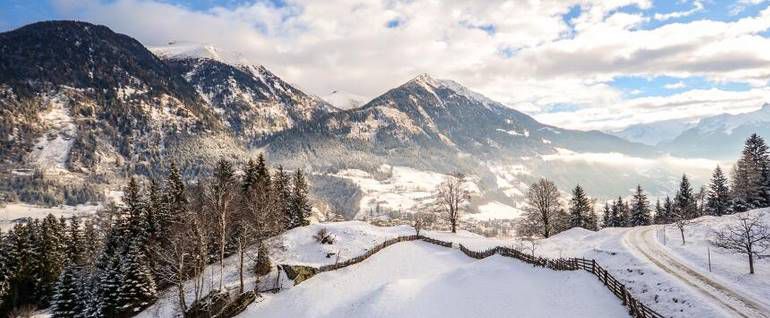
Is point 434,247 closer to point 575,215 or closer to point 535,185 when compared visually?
point 535,185

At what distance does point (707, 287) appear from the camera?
32.6 m

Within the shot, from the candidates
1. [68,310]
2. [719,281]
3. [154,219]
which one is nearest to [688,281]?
[719,281]

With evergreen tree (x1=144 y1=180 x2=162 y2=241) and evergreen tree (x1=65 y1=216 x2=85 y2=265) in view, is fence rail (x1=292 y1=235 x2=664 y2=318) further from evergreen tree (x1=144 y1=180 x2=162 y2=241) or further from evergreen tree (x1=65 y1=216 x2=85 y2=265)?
evergreen tree (x1=65 y1=216 x2=85 y2=265)

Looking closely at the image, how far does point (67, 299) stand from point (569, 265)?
59.7 m

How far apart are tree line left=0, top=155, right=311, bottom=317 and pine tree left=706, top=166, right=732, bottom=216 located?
90.5 m

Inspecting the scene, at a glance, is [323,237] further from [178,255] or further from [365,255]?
[178,255]

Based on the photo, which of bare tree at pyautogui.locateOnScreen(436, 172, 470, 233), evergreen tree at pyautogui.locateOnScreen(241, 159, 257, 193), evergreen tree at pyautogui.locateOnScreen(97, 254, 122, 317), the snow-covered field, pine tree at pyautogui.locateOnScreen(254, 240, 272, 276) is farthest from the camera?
bare tree at pyautogui.locateOnScreen(436, 172, 470, 233)

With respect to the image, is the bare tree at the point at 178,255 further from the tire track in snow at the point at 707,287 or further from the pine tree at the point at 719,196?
the pine tree at the point at 719,196

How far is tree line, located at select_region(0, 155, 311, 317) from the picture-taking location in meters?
50.8

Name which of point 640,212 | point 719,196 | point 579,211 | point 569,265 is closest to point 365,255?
point 569,265

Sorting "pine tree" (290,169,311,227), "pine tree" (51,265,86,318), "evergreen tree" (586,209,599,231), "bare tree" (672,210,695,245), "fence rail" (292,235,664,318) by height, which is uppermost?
"pine tree" (290,169,311,227)

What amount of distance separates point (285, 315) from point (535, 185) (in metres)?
53.1

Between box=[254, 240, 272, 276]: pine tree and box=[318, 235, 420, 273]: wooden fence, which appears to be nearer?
box=[318, 235, 420, 273]: wooden fence

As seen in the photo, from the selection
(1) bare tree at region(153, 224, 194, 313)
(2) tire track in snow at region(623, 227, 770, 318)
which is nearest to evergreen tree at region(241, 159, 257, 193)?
(1) bare tree at region(153, 224, 194, 313)
